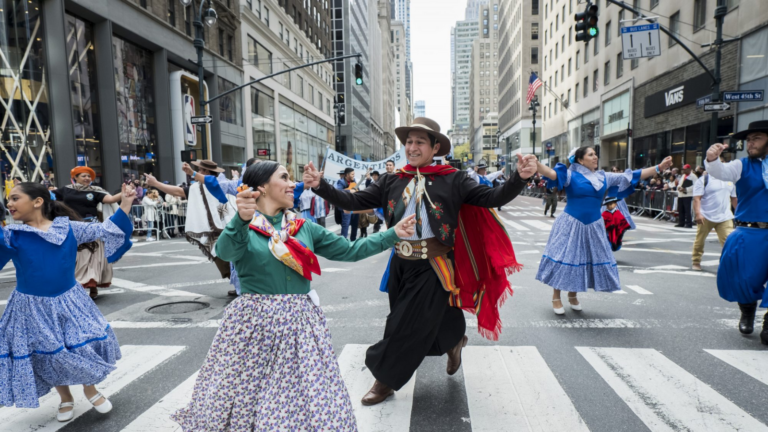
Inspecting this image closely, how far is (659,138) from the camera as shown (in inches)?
1017

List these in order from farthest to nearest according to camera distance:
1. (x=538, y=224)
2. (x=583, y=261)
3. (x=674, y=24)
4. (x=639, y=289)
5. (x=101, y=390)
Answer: (x=674, y=24) < (x=538, y=224) < (x=639, y=289) < (x=583, y=261) < (x=101, y=390)

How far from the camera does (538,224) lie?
675 inches

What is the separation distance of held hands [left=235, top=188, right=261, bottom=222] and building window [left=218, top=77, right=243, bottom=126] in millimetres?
28139

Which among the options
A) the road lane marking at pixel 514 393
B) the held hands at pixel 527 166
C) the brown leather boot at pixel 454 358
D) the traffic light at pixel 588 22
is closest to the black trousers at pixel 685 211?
the traffic light at pixel 588 22

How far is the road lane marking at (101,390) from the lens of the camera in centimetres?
330

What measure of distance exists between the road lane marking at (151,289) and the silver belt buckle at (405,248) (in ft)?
15.5

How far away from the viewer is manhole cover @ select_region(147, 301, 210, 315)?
6.27m

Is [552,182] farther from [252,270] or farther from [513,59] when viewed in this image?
[513,59]

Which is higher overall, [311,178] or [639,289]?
[311,178]

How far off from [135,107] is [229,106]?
873cm

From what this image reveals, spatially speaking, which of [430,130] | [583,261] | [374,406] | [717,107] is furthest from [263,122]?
[374,406]

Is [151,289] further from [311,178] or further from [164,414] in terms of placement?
[311,178]

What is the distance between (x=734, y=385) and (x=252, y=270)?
3.88 metres

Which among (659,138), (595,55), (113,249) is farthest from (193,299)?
(595,55)
